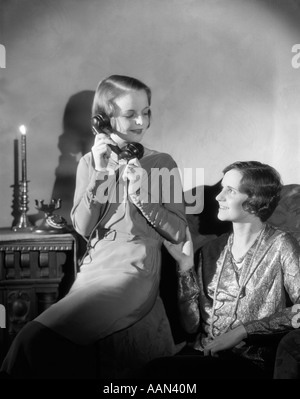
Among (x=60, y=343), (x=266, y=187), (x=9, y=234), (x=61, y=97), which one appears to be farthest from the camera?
(x=61, y=97)

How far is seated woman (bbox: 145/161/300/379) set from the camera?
5.00 ft

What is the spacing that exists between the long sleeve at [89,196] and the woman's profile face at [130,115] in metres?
0.13

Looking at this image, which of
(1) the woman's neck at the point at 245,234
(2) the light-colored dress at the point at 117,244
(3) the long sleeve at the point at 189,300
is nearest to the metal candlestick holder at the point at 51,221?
(2) the light-colored dress at the point at 117,244

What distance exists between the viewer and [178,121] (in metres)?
1.90

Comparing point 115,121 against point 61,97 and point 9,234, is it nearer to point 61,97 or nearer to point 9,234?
point 61,97

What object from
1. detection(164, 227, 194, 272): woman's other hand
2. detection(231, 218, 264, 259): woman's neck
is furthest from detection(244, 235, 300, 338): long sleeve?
detection(164, 227, 194, 272): woman's other hand

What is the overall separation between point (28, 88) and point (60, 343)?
881 millimetres

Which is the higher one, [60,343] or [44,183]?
[44,183]

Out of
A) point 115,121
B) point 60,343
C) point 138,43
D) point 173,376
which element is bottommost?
point 173,376

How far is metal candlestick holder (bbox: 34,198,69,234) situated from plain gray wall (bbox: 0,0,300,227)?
0.11m

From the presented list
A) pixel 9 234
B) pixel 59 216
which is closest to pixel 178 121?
pixel 59 216

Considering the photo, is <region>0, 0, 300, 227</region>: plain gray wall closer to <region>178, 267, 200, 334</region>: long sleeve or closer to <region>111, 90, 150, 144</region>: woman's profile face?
<region>111, 90, 150, 144</region>: woman's profile face

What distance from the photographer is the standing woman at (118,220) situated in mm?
1490

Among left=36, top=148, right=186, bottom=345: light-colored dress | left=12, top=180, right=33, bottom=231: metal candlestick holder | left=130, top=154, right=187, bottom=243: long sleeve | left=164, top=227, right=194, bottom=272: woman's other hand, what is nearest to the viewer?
left=36, top=148, right=186, bottom=345: light-colored dress
